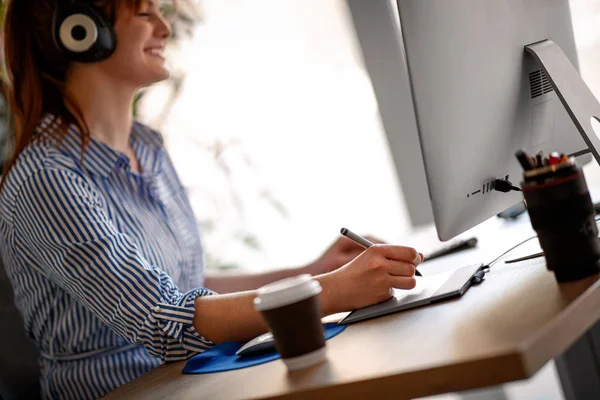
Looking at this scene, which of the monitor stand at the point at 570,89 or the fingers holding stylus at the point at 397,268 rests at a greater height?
the monitor stand at the point at 570,89

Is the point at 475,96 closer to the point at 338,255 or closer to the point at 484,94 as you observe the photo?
the point at 484,94

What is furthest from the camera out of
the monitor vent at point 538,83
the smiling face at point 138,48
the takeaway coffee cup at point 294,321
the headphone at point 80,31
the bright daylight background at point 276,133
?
the bright daylight background at point 276,133

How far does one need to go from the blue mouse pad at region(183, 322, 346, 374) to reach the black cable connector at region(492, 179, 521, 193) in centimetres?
34

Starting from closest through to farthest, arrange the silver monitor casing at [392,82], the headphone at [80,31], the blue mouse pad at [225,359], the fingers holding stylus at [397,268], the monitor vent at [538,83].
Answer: the blue mouse pad at [225,359]
the fingers holding stylus at [397,268]
the monitor vent at [538,83]
the headphone at [80,31]
the silver monitor casing at [392,82]

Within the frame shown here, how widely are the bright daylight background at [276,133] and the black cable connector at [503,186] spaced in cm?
181

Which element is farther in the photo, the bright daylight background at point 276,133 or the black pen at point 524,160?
the bright daylight background at point 276,133

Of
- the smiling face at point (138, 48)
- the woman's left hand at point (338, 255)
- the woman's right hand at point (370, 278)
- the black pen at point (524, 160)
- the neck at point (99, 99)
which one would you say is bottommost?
the woman's left hand at point (338, 255)

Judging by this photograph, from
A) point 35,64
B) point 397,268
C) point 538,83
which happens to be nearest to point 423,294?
point 397,268

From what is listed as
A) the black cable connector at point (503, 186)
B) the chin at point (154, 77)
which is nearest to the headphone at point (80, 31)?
the chin at point (154, 77)

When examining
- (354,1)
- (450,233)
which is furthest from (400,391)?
(354,1)

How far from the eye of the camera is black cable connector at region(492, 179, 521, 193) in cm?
121

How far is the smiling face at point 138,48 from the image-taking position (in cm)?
165

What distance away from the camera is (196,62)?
3252mm

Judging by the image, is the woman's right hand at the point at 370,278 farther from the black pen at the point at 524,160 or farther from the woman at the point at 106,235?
the black pen at the point at 524,160
